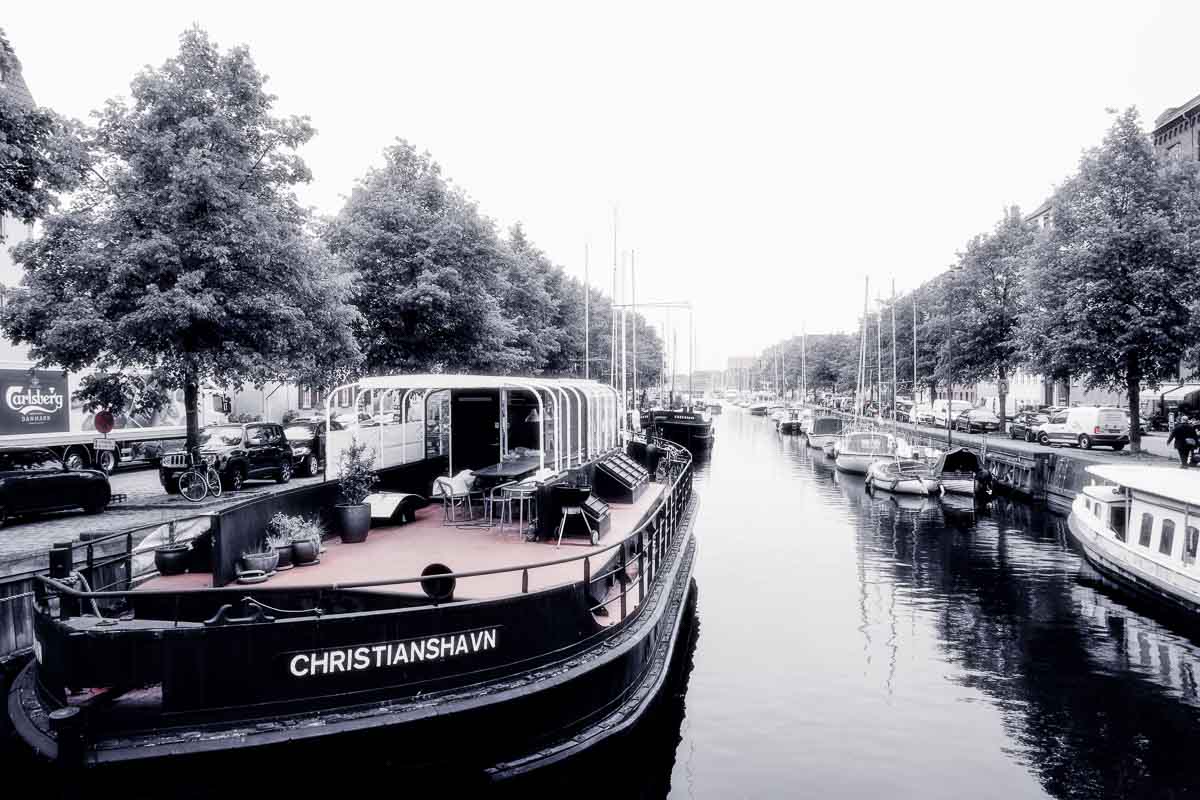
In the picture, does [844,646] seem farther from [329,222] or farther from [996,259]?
[996,259]

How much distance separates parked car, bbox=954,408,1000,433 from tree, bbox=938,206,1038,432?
2.61 meters

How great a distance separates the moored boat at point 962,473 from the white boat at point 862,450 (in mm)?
6377

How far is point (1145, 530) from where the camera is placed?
1816cm

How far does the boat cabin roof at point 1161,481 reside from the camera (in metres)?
16.4

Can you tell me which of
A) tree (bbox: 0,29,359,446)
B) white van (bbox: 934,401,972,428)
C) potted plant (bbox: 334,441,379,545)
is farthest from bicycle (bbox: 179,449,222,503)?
white van (bbox: 934,401,972,428)

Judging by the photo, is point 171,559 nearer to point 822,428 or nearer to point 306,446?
point 306,446

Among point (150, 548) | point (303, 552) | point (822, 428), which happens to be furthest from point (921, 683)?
point (822, 428)

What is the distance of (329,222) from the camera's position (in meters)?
27.4

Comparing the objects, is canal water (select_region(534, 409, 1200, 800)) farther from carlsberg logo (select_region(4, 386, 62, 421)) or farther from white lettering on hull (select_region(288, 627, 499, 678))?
carlsberg logo (select_region(4, 386, 62, 421))

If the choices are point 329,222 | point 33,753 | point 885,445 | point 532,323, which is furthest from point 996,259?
point 33,753

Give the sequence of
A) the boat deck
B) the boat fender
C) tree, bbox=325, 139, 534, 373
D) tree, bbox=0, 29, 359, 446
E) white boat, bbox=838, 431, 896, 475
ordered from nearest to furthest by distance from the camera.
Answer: the boat fender < the boat deck < tree, bbox=0, 29, 359, 446 < tree, bbox=325, 139, 534, 373 < white boat, bbox=838, 431, 896, 475

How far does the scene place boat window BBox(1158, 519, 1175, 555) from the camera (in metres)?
16.9

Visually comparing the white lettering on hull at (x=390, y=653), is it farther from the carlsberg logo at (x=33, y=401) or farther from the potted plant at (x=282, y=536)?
the carlsberg logo at (x=33, y=401)

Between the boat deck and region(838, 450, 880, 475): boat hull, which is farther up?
the boat deck
